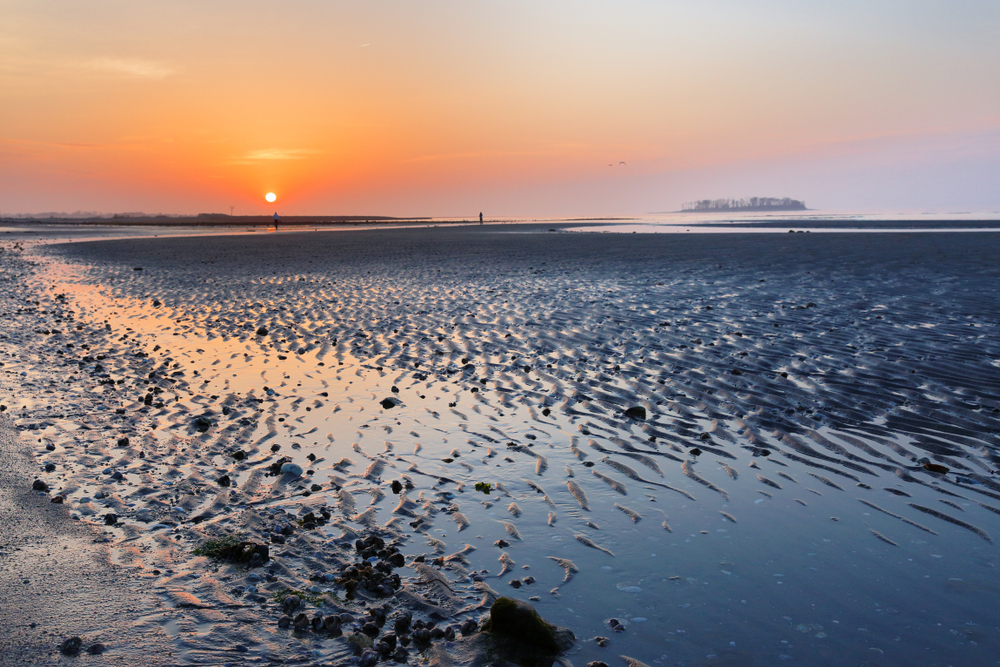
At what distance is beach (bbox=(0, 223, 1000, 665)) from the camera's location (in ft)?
17.1

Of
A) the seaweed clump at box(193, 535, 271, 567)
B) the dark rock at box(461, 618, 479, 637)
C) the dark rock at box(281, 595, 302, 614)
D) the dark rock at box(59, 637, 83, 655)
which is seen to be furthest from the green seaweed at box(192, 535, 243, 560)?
the dark rock at box(461, 618, 479, 637)

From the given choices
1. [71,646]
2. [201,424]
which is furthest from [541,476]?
[201,424]

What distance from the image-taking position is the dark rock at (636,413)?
10484mm

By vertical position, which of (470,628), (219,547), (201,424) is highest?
(201,424)

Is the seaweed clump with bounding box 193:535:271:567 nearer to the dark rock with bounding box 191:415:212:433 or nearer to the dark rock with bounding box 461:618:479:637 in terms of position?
the dark rock with bounding box 461:618:479:637

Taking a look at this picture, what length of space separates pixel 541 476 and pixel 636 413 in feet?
9.26

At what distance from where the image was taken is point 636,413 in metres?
10.5

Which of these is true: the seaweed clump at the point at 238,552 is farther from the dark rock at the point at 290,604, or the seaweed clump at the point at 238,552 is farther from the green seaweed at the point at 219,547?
the dark rock at the point at 290,604

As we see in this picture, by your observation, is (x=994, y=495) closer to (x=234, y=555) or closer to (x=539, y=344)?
(x=234, y=555)

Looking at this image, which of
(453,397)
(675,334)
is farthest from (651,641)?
(675,334)

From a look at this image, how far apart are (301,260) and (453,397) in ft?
108

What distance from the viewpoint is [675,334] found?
16766 millimetres

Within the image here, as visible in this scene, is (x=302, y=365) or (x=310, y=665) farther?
(x=302, y=365)

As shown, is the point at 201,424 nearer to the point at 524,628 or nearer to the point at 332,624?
the point at 332,624
